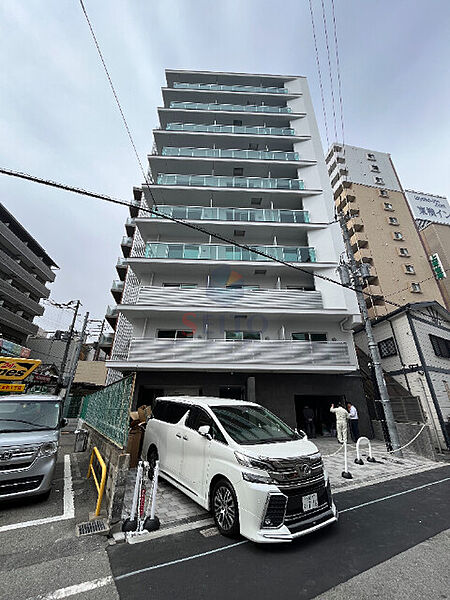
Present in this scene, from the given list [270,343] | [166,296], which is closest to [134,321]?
[166,296]

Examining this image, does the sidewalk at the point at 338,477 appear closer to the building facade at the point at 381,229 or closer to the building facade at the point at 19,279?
the building facade at the point at 381,229

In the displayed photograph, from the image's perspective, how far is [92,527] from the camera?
3875mm

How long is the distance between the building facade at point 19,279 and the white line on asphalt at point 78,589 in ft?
121

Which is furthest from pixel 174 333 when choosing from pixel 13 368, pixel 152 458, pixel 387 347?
pixel 387 347

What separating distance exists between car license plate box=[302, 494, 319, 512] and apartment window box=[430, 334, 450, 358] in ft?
53.7

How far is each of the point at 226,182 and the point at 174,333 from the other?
1126 cm

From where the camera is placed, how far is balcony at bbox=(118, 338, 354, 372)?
504 inches

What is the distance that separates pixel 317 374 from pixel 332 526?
10.9 m

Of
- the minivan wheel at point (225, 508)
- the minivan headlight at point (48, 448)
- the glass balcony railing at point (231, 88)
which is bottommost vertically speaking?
the minivan wheel at point (225, 508)

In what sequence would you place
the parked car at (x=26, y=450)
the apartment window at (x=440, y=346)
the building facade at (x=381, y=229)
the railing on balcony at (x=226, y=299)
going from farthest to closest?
the building facade at (x=381, y=229), the apartment window at (x=440, y=346), the railing on balcony at (x=226, y=299), the parked car at (x=26, y=450)

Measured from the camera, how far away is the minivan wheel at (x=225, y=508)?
3.54 metres

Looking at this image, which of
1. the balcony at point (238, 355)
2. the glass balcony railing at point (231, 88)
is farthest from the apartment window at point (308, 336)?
the glass balcony railing at point (231, 88)

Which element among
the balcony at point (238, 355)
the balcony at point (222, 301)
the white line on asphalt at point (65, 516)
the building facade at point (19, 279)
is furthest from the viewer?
the building facade at point (19, 279)

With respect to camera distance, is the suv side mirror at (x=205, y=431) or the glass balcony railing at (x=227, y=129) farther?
the glass balcony railing at (x=227, y=129)
